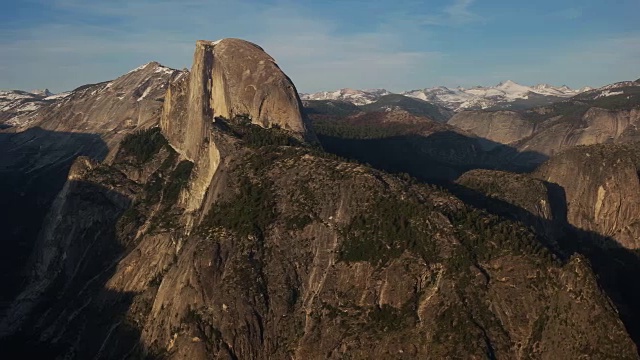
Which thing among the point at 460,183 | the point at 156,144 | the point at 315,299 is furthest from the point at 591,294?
the point at 156,144

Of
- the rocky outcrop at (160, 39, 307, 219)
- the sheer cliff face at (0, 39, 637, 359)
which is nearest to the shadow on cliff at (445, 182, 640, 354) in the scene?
the sheer cliff face at (0, 39, 637, 359)

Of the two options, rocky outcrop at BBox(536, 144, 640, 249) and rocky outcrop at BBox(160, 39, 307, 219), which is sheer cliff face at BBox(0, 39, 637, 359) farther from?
rocky outcrop at BBox(536, 144, 640, 249)

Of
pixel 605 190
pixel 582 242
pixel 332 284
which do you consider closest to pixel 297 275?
pixel 332 284

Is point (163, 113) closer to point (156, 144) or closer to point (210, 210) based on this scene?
point (156, 144)

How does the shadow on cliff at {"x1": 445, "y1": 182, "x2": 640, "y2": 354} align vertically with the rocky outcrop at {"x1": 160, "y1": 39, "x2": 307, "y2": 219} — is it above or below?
below

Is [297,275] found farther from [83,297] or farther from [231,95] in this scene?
[231,95]

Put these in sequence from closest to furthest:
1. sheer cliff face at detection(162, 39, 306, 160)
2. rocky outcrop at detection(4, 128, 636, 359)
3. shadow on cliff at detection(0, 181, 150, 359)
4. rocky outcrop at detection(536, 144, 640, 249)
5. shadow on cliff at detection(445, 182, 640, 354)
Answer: rocky outcrop at detection(4, 128, 636, 359)
shadow on cliff at detection(0, 181, 150, 359)
shadow on cliff at detection(445, 182, 640, 354)
sheer cliff face at detection(162, 39, 306, 160)
rocky outcrop at detection(536, 144, 640, 249)
